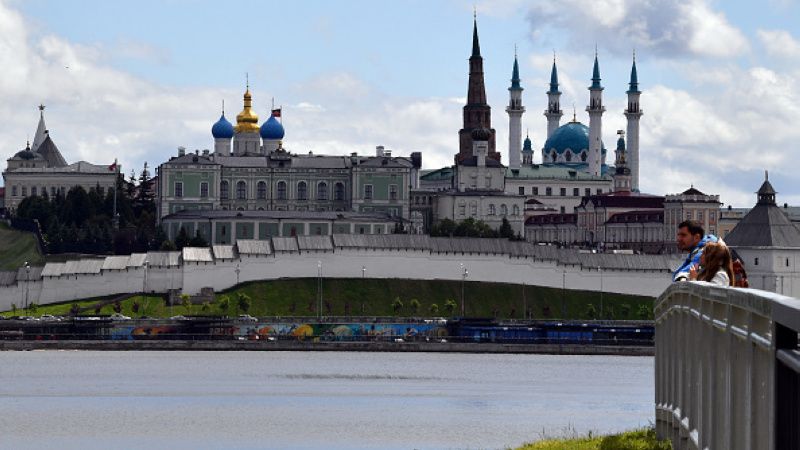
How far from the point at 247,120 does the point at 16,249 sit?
34915 mm

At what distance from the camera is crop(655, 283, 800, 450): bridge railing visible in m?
9.81

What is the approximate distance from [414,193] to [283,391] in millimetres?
108129

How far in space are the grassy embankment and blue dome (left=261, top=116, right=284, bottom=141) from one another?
5696 centimetres

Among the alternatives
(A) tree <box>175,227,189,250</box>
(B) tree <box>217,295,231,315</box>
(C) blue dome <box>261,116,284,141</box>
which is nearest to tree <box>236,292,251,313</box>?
(B) tree <box>217,295,231,315</box>

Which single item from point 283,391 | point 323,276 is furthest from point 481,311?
point 283,391

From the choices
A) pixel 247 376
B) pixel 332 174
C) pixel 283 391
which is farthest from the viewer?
pixel 332 174

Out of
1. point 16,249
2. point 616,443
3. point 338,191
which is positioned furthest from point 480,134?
point 616,443

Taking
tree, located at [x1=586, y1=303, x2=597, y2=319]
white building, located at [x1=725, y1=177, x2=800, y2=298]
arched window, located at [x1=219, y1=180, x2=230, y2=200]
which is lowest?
tree, located at [x1=586, y1=303, x2=597, y2=319]

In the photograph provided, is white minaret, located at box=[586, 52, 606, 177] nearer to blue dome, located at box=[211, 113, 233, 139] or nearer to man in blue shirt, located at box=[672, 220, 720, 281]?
blue dome, located at box=[211, 113, 233, 139]

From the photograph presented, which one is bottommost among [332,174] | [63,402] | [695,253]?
[63,402]

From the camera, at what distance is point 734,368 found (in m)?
12.1

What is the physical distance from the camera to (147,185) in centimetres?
15825

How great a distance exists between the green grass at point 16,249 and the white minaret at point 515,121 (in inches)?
2490

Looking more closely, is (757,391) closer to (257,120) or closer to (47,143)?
(257,120)
